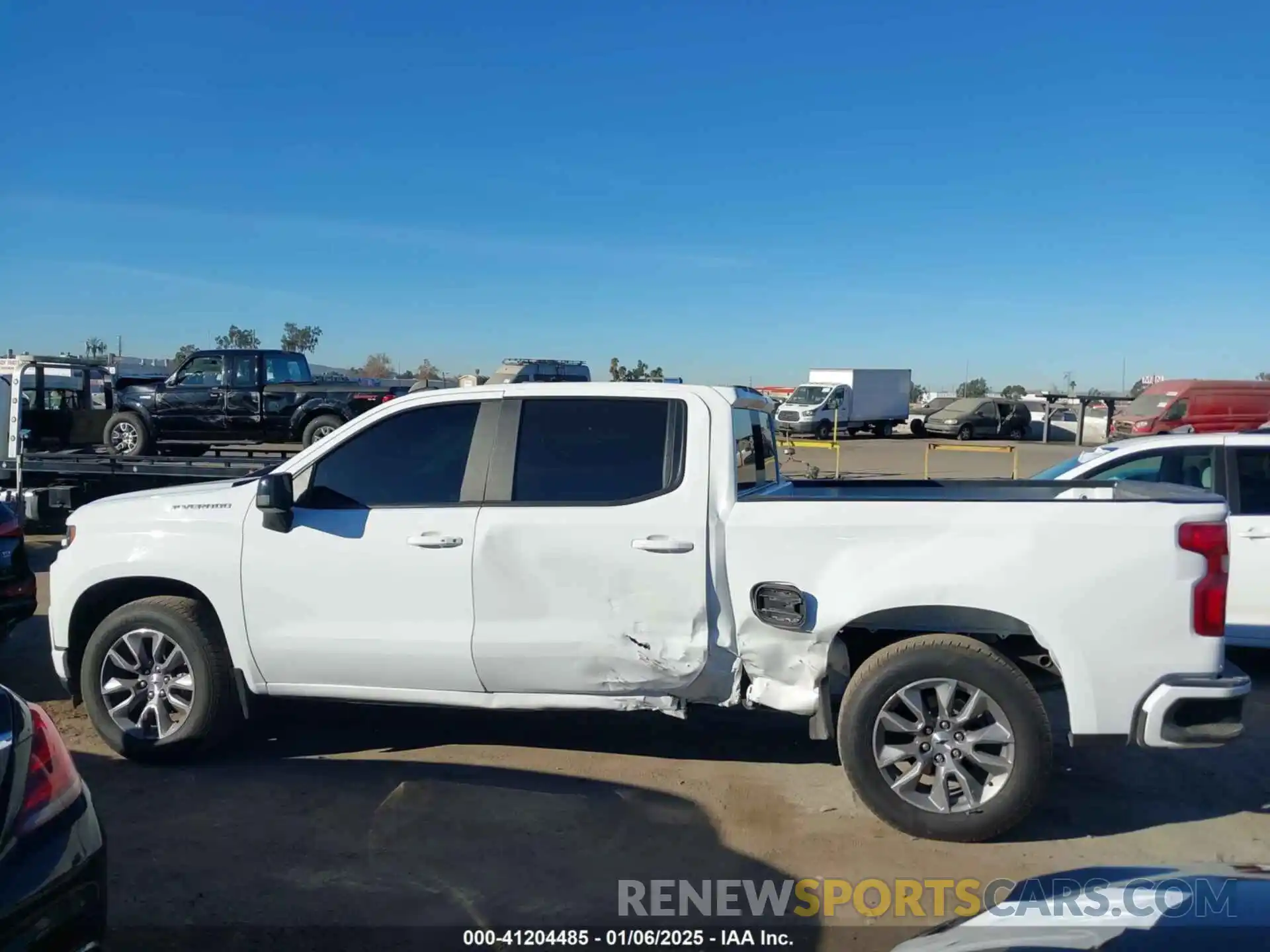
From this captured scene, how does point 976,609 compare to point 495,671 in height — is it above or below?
above

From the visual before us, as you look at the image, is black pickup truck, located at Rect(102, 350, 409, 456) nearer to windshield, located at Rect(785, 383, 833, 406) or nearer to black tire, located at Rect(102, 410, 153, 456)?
black tire, located at Rect(102, 410, 153, 456)

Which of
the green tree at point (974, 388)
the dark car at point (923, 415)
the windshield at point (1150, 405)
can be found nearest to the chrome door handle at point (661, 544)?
the windshield at point (1150, 405)

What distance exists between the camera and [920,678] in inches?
168

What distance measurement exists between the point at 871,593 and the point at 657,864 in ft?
4.75

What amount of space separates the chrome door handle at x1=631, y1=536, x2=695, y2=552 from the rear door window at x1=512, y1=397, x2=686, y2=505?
0.74ft

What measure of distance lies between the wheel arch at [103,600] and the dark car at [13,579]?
1.44 metres

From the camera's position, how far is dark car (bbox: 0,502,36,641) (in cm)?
635

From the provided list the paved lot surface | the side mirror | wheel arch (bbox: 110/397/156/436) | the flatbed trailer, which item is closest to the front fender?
wheel arch (bbox: 110/397/156/436)

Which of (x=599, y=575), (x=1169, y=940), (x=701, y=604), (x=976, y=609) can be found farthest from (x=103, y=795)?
(x=1169, y=940)

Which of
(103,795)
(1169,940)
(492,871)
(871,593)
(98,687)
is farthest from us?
(98,687)

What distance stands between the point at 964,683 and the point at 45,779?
337 centimetres

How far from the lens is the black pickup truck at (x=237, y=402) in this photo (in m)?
15.0

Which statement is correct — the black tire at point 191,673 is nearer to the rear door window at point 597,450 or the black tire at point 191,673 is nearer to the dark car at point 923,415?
the rear door window at point 597,450

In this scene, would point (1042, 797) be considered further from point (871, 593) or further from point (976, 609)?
point (871, 593)
